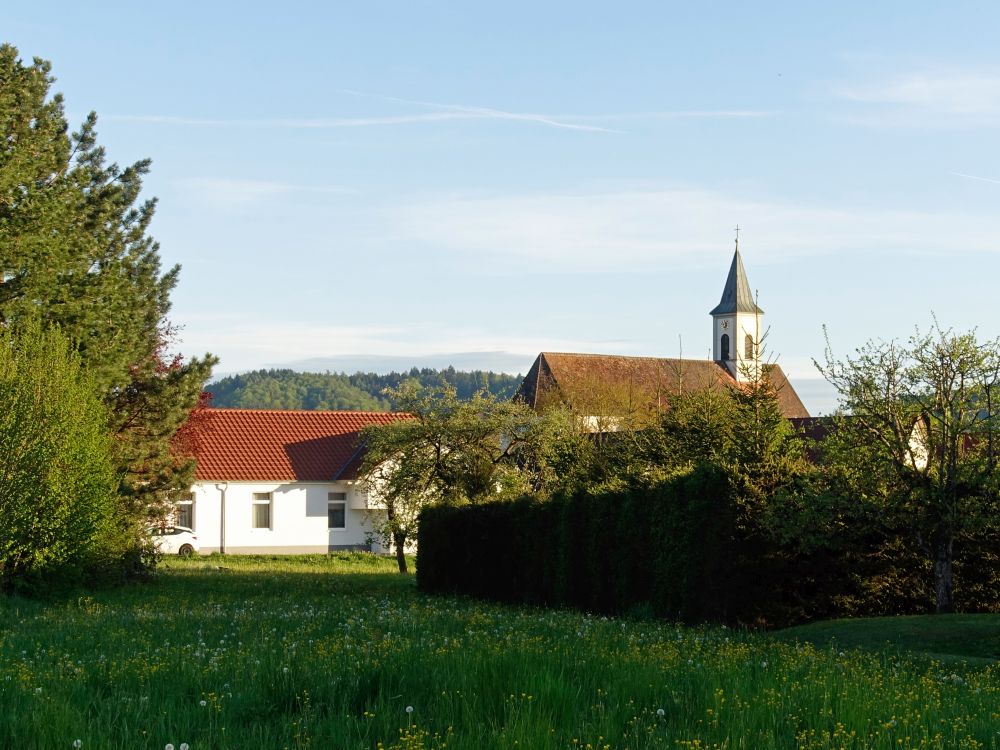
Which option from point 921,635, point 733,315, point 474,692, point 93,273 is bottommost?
point 921,635

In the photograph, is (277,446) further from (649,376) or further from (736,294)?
(736,294)

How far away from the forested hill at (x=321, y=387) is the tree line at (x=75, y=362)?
9437cm

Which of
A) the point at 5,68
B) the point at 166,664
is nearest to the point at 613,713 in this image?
the point at 166,664

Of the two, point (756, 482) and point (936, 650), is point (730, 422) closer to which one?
point (756, 482)

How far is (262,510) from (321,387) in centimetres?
9428

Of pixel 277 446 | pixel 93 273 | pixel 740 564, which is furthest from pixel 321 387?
pixel 740 564

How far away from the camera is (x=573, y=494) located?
80.3 ft

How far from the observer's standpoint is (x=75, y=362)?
83.1 ft

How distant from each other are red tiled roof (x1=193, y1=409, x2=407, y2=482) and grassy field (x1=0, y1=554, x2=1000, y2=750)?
3893cm

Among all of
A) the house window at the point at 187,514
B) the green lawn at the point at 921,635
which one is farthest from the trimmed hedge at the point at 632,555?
the house window at the point at 187,514

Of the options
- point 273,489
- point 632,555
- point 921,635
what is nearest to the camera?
point 921,635

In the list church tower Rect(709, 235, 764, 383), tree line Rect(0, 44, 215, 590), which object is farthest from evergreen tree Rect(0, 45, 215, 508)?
church tower Rect(709, 235, 764, 383)

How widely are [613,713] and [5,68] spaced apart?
84.3 ft

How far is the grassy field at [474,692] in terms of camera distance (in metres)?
7.59
